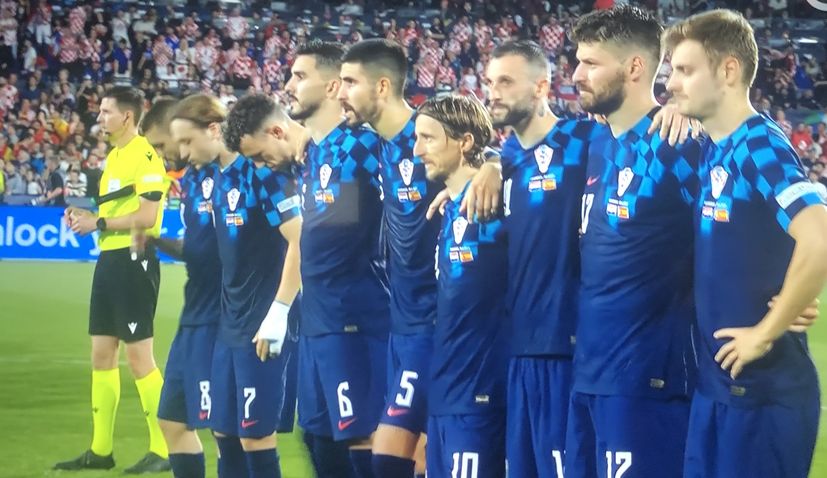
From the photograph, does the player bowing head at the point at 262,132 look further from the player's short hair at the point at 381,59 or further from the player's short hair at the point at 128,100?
the player's short hair at the point at 128,100

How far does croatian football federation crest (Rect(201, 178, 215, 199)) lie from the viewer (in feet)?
16.9

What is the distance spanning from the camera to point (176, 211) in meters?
15.2

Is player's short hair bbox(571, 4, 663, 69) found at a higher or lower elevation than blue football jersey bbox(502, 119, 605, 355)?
higher

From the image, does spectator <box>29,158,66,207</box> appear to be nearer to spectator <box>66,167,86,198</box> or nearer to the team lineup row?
spectator <box>66,167,86,198</box>

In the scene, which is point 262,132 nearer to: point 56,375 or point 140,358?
point 140,358

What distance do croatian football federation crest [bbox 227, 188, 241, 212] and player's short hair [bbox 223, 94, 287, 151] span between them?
0.17 meters

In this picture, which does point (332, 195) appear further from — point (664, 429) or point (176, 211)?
point (176, 211)

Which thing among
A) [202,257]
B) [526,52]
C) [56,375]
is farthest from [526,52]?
[56,375]

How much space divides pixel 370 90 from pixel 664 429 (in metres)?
1.82

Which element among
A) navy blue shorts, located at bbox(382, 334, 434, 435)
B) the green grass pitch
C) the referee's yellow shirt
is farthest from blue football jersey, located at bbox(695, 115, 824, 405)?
the referee's yellow shirt

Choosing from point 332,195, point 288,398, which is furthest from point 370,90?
point 288,398

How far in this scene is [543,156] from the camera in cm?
382

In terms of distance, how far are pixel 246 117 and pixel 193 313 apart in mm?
867

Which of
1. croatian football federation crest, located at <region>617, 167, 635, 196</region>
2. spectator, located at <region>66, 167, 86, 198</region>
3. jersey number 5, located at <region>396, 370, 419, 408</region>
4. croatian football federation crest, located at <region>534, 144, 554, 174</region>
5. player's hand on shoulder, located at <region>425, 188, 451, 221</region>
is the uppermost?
croatian football federation crest, located at <region>534, 144, 554, 174</region>
